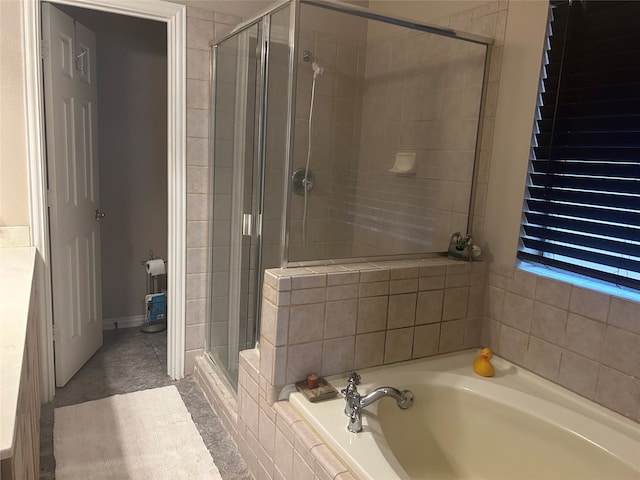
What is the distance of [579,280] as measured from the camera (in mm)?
1869

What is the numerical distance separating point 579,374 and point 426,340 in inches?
23.0

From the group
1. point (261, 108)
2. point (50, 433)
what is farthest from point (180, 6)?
point (50, 433)

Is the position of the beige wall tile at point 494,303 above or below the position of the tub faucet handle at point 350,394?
above

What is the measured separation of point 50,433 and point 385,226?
72.7 inches

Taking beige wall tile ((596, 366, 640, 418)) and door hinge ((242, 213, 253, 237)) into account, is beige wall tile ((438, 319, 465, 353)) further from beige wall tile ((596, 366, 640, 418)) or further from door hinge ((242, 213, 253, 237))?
door hinge ((242, 213, 253, 237))

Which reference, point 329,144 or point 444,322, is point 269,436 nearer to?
point 444,322

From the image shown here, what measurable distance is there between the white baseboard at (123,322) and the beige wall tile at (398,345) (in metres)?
2.27

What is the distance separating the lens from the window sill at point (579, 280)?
1.71 meters

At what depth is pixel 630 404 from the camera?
5.55 feet

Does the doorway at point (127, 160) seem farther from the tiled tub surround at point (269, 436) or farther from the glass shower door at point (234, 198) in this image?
the tiled tub surround at point (269, 436)

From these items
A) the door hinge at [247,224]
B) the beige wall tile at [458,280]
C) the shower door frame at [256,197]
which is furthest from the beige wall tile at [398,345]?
the door hinge at [247,224]

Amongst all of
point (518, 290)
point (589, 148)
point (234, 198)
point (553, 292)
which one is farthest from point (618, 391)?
point (234, 198)

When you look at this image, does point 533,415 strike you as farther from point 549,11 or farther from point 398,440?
point 549,11

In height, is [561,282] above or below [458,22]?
below
